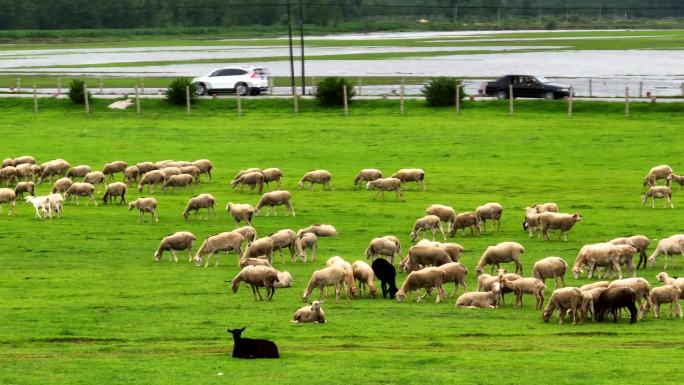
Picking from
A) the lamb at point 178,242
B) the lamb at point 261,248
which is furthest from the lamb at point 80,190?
the lamb at point 261,248

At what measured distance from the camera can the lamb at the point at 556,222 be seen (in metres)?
40.0

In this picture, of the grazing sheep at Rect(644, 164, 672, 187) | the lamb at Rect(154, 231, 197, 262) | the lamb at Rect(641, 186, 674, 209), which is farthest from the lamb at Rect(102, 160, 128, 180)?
the lamb at Rect(641, 186, 674, 209)

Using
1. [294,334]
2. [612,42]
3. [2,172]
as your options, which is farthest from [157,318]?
[612,42]

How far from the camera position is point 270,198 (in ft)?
148

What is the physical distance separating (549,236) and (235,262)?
9.44m

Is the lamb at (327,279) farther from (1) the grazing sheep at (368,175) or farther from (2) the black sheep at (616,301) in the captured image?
(1) the grazing sheep at (368,175)

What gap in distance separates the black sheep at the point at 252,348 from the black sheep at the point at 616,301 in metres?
7.02

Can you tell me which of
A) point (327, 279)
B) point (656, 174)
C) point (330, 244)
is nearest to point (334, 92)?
point (656, 174)

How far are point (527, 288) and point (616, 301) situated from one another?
2589 millimetres

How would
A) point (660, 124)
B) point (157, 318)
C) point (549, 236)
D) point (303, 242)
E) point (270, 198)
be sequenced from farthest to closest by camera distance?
1. point (660, 124)
2. point (270, 198)
3. point (549, 236)
4. point (303, 242)
5. point (157, 318)

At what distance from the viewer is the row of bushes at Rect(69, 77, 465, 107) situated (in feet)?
254

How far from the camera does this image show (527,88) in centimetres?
8369

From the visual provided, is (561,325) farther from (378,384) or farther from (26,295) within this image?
(26,295)

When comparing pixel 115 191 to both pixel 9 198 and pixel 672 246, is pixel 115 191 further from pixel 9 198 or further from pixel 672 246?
pixel 672 246
